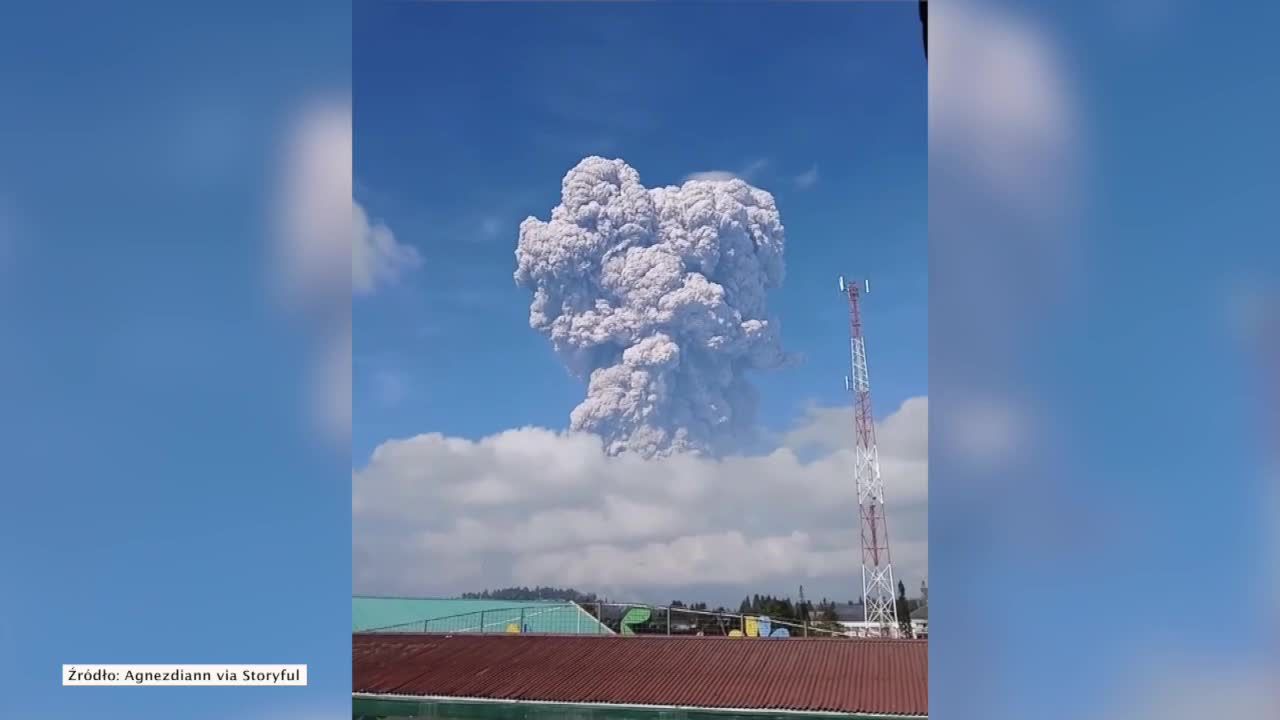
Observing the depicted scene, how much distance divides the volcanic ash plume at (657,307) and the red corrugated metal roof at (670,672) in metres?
5.87

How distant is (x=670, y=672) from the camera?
16.4ft

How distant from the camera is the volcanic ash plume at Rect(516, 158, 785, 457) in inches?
447

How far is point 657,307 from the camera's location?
39.1 feet

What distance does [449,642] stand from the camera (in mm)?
6016

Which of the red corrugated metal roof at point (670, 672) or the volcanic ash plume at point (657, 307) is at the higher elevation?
the volcanic ash plume at point (657, 307)

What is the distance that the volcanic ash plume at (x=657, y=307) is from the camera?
1136 cm

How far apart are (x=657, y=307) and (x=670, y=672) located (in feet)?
23.9

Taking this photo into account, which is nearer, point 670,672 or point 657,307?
point 670,672

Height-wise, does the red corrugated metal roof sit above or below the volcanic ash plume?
below

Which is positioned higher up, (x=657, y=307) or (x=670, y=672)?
(x=657, y=307)

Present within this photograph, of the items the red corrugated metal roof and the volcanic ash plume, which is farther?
the volcanic ash plume

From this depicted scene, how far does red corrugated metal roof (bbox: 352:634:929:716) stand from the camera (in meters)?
4.52

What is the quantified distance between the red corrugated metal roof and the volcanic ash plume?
5.87m

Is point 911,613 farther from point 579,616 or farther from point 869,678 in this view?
point 869,678
